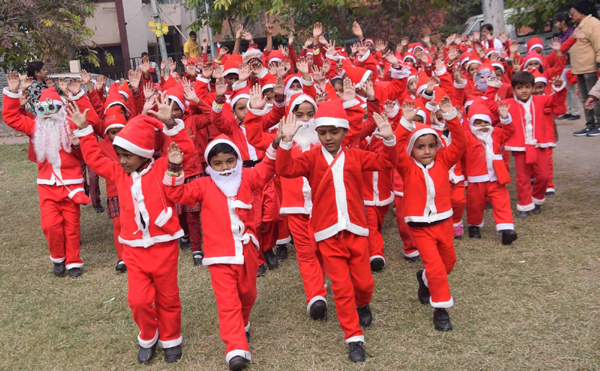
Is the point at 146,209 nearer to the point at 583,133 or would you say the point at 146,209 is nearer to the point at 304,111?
the point at 304,111

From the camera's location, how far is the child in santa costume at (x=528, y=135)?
22.6ft

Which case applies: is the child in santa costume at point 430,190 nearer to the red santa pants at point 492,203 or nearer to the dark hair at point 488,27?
the red santa pants at point 492,203

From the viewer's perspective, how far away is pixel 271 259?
6.02m

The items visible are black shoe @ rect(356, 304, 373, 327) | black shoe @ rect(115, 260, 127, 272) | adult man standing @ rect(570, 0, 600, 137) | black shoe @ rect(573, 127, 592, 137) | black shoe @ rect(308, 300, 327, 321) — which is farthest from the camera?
black shoe @ rect(573, 127, 592, 137)

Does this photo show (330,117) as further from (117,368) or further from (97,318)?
(97,318)

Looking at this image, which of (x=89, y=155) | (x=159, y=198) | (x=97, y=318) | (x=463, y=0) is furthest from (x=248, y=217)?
(x=463, y=0)

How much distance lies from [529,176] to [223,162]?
433 centimetres

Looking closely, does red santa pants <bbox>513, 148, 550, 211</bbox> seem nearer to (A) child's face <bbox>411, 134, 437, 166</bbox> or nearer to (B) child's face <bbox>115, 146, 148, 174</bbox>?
(A) child's face <bbox>411, 134, 437, 166</bbox>

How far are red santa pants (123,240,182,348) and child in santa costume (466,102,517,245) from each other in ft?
11.9

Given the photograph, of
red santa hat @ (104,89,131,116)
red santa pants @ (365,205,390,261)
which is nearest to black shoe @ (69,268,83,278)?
red santa hat @ (104,89,131,116)

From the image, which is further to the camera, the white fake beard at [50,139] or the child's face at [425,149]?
the white fake beard at [50,139]

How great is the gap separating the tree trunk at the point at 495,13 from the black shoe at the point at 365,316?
10.4 meters

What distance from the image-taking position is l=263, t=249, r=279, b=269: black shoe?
5992 mm

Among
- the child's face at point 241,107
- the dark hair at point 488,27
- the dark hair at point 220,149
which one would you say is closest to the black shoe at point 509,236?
the child's face at point 241,107
